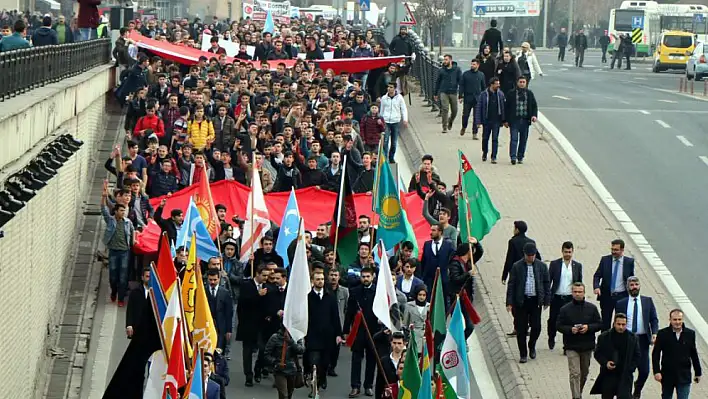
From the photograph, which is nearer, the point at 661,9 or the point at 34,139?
the point at 34,139

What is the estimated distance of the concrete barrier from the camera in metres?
16.1

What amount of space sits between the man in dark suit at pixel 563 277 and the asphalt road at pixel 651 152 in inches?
112

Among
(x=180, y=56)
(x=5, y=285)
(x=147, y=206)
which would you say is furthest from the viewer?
(x=180, y=56)

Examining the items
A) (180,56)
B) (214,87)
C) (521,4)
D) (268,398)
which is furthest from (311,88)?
(521,4)

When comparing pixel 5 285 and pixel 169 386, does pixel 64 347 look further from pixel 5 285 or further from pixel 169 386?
pixel 169 386

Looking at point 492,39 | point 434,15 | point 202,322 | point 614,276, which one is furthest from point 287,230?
point 434,15

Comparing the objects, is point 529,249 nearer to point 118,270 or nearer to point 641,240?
point 118,270

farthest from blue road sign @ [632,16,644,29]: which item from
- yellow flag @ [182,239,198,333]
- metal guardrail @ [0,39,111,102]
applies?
yellow flag @ [182,239,198,333]

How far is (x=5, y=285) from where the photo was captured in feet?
52.5

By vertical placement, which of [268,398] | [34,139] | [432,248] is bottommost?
[268,398]

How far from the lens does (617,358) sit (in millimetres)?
17219

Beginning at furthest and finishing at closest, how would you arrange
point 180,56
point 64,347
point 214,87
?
1. point 180,56
2. point 214,87
3. point 64,347

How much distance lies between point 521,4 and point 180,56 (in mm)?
61967

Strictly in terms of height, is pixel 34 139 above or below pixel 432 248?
above
